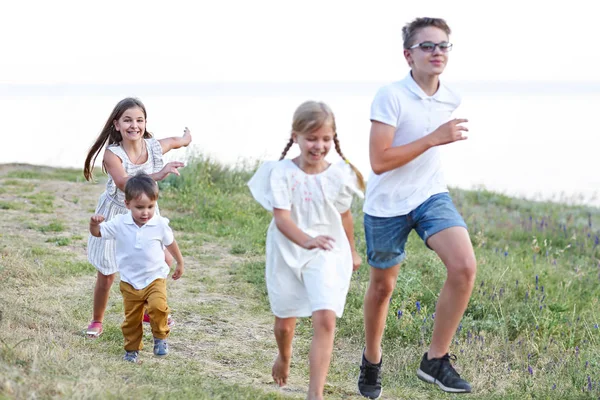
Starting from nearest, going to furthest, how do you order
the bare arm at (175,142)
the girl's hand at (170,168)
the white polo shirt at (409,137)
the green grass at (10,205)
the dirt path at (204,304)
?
the white polo shirt at (409,137) → the girl's hand at (170,168) → the dirt path at (204,304) → the bare arm at (175,142) → the green grass at (10,205)

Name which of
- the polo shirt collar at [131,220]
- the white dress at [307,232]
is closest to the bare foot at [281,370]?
the white dress at [307,232]

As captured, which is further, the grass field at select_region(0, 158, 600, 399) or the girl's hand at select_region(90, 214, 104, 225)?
the girl's hand at select_region(90, 214, 104, 225)

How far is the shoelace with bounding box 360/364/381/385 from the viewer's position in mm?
5387

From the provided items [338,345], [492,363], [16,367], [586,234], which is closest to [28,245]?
[338,345]

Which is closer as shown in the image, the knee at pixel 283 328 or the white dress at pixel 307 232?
the white dress at pixel 307 232

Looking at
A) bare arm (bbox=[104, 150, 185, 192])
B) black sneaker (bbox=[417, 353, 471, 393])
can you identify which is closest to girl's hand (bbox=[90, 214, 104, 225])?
bare arm (bbox=[104, 150, 185, 192])

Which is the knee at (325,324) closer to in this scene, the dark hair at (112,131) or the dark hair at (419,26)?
the dark hair at (419,26)

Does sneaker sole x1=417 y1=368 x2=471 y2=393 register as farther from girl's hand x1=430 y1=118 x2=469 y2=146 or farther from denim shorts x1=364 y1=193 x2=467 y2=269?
girl's hand x1=430 y1=118 x2=469 y2=146

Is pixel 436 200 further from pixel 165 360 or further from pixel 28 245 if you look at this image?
pixel 28 245

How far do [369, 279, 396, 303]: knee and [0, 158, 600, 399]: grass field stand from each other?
789mm

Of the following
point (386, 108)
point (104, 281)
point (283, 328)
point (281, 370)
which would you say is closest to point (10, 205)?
point (104, 281)

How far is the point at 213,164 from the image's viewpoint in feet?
43.0

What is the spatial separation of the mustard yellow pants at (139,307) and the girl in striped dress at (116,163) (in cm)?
46

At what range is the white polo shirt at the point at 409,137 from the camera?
4879 mm
